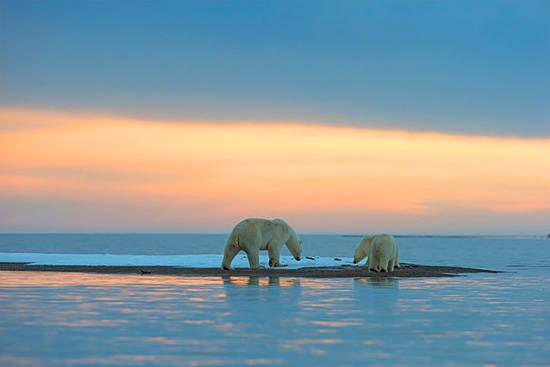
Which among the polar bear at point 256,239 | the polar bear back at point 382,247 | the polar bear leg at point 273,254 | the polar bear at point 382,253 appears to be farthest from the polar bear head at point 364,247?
the polar bear leg at point 273,254

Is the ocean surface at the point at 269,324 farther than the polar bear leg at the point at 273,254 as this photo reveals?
No

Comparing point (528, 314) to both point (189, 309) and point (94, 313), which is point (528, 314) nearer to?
point (189, 309)

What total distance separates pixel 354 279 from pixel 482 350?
18556 mm

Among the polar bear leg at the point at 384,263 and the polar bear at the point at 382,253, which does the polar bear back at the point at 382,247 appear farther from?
the polar bear leg at the point at 384,263

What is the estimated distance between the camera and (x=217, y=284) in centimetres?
2959

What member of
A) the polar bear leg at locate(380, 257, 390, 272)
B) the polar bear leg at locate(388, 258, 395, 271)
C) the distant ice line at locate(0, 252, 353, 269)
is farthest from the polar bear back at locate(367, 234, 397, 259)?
the distant ice line at locate(0, 252, 353, 269)

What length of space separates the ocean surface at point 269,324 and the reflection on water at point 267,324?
0.08ft

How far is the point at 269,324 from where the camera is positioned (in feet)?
58.8

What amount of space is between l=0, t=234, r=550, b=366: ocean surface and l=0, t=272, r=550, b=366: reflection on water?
2cm

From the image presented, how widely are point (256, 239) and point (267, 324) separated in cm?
2022

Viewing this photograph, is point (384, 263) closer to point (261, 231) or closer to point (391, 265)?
point (391, 265)

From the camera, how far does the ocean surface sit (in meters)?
14.0

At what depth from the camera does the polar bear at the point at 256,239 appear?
125 feet

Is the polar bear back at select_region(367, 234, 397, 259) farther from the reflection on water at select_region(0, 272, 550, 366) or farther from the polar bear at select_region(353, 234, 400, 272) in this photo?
the reflection on water at select_region(0, 272, 550, 366)
